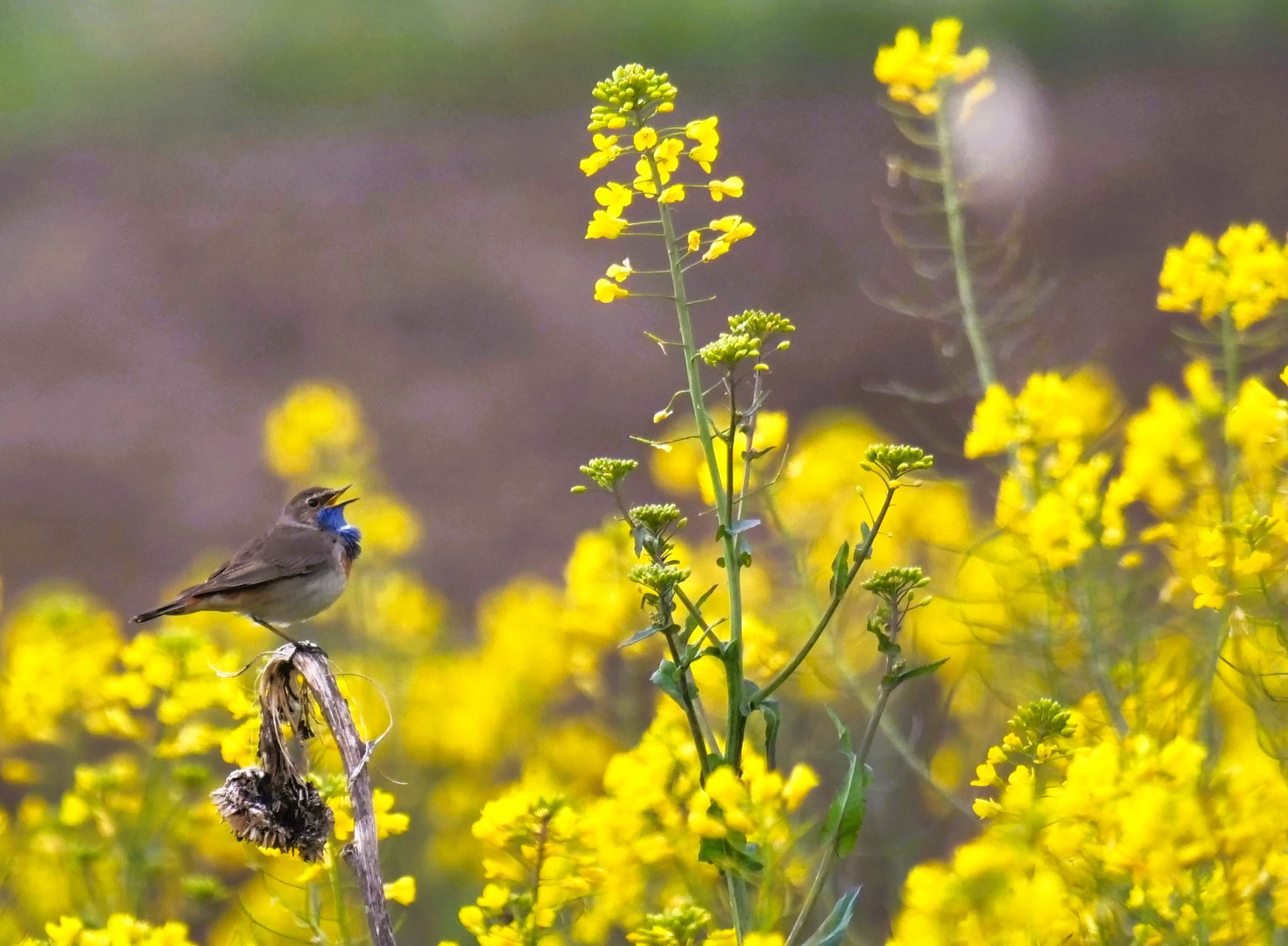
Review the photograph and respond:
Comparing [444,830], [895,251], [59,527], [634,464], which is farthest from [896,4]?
[634,464]

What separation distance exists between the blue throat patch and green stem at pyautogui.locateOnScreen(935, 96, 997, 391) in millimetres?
2321

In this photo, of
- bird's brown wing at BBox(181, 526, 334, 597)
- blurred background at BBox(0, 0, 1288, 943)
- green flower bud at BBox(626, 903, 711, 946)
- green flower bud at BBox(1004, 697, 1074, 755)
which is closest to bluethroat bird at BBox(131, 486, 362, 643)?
bird's brown wing at BBox(181, 526, 334, 597)

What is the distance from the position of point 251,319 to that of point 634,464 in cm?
1319

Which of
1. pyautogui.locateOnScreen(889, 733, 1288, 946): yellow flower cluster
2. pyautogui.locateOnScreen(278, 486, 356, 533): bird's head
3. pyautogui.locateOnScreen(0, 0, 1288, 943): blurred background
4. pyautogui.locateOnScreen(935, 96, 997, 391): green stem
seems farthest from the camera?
pyautogui.locateOnScreen(0, 0, 1288, 943): blurred background

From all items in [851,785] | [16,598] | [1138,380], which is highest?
[1138,380]

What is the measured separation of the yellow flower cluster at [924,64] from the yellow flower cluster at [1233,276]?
0.96 meters

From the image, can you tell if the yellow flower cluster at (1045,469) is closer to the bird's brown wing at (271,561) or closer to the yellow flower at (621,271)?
the yellow flower at (621,271)

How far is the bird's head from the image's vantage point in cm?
564

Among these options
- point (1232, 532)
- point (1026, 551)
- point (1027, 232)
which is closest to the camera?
point (1232, 532)

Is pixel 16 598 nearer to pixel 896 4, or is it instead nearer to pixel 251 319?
pixel 251 319

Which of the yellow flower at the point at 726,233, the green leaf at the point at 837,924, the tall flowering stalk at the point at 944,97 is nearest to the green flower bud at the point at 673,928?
the green leaf at the point at 837,924

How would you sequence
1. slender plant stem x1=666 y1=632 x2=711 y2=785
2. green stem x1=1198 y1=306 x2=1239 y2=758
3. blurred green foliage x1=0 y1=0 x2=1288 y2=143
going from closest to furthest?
slender plant stem x1=666 y1=632 x2=711 y2=785, green stem x1=1198 y1=306 x2=1239 y2=758, blurred green foliage x1=0 y1=0 x2=1288 y2=143

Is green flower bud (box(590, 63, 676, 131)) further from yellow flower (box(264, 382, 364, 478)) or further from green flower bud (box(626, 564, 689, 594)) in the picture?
yellow flower (box(264, 382, 364, 478))

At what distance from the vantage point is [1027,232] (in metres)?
15.0
